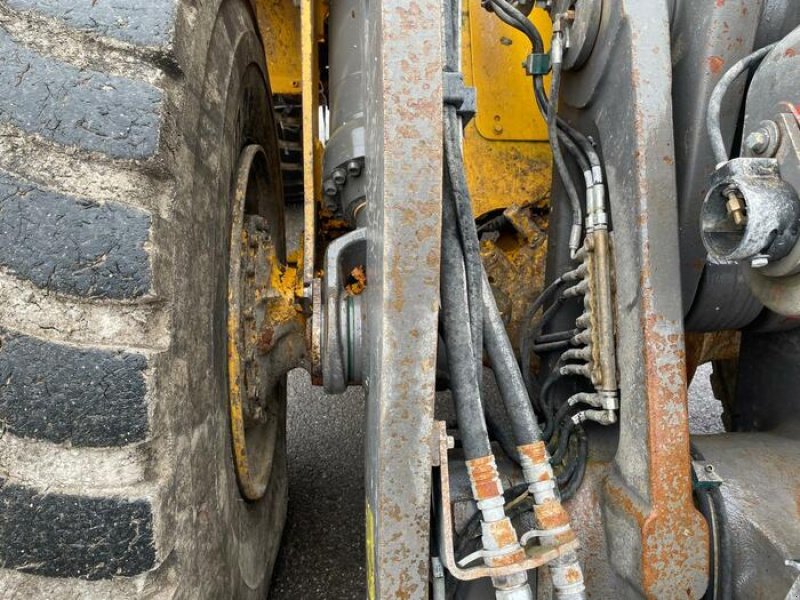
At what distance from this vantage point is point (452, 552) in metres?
0.69

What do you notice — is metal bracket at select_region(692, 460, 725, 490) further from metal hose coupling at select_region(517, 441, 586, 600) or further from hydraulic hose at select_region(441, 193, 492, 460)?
hydraulic hose at select_region(441, 193, 492, 460)

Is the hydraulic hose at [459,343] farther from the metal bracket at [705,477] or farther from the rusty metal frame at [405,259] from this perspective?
the metal bracket at [705,477]

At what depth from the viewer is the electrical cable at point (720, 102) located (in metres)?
0.73

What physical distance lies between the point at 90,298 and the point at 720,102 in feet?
2.68

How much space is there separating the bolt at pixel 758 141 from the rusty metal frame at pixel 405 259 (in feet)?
1.26

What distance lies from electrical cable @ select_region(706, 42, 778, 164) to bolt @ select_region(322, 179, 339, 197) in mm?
665

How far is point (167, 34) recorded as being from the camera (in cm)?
65

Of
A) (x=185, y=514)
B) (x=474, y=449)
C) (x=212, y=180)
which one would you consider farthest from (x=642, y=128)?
(x=185, y=514)

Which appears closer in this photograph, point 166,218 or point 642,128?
point 166,218

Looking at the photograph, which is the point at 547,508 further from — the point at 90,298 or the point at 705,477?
the point at 90,298

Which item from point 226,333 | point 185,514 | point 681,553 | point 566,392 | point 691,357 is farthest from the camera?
point 691,357

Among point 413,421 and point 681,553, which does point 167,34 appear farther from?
point 681,553

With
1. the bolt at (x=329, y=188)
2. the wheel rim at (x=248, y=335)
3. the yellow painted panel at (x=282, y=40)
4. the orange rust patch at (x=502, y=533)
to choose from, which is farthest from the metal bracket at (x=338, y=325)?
the yellow painted panel at (x=282, y=40)

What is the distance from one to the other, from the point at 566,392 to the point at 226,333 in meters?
0.64
